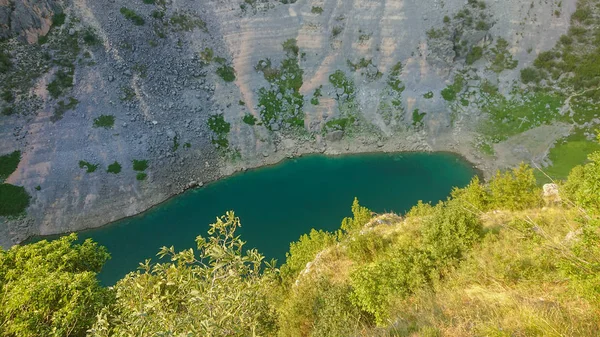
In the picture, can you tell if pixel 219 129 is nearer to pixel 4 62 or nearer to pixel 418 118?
pixel 4 62

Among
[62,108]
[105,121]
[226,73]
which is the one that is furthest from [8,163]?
[226,73]

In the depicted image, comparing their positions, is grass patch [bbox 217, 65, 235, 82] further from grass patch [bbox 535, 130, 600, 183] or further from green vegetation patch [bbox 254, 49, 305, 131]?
grass patch [bbox 535, 130, 600, 183]

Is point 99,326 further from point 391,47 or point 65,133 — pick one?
point 391,47

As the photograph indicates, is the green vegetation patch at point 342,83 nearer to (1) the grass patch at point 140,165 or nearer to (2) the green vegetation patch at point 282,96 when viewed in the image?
(2) the green vegetation patch at point 282,96

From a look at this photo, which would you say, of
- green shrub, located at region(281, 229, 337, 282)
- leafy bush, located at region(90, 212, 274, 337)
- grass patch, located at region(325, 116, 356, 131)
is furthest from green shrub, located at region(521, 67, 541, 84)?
leafy bush, located at region(90, 212, 274, 337)

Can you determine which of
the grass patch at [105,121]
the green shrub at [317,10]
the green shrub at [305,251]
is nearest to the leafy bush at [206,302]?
the green shrub at [305,251]
